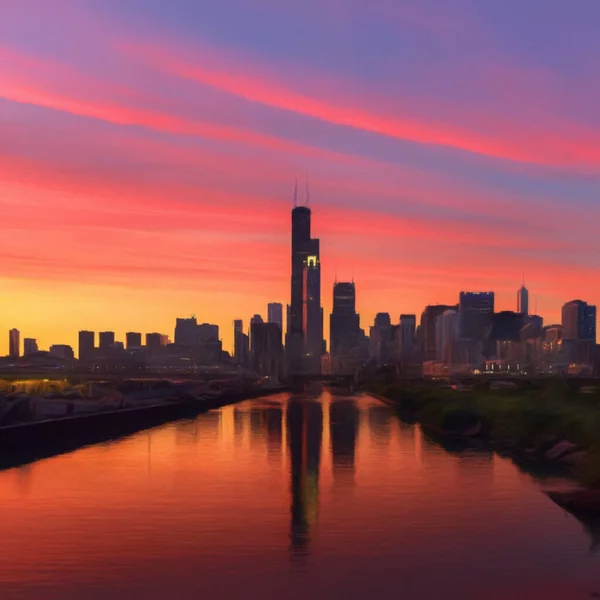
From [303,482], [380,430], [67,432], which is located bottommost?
[380,430]

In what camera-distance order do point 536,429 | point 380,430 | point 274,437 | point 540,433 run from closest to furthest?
point 540,433, point 536,429, point 274,437, point 380,430

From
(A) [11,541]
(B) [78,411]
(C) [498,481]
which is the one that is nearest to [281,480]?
(C) [498,481]

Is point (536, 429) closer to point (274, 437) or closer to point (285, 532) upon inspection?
point (274, 437)

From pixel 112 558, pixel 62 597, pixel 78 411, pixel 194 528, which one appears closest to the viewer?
pixel 62 597

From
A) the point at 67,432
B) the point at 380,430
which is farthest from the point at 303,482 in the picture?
the point at 380,430

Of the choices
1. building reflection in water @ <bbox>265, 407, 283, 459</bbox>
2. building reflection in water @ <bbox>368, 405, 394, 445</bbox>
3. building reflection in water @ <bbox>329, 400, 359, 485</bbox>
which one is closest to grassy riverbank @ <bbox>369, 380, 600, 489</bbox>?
building reflection in water @ <bbox>368, 405, 394, 445</bbox>

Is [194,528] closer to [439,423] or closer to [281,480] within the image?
[281,480]

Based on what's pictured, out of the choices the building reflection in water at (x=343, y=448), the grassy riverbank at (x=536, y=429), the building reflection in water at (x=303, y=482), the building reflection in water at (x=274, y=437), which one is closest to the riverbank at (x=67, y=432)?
the building reflection in water at (x=274, y=437)
